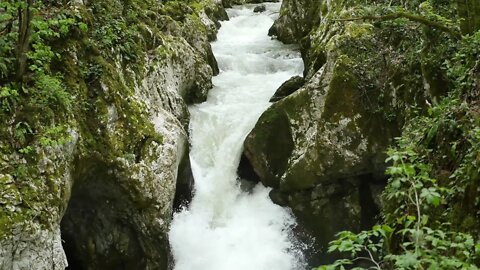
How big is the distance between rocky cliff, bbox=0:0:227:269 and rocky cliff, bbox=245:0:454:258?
2.42 m

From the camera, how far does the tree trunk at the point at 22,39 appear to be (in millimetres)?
6156

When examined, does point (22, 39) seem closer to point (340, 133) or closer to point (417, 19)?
point (417, 19)

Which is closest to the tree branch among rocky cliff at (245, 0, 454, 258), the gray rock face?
rocky cliff at (245, 0, 454, 258)

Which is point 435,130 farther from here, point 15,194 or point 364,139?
point 15,194

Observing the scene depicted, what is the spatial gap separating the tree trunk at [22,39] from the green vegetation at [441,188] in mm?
5259

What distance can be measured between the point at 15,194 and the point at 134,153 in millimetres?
2862

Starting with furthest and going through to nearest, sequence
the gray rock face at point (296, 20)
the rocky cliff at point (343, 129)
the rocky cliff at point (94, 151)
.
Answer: the gray rock face at point (296, 20) → the rocky cliff at point (343, 129) → the rocky cliff at point (94, 151)

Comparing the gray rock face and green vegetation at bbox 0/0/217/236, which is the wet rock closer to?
green vegetation at bbox 0/0/217/236

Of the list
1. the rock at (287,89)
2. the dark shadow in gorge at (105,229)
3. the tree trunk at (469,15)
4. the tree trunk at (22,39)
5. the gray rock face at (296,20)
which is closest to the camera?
the tree trunk at (22,39)

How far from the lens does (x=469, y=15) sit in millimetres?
6371

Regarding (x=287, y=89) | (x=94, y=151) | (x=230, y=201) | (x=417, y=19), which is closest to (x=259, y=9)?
(x=287, y=89)

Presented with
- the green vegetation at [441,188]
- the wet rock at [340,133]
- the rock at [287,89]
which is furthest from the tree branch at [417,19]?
the rock at [287,89]

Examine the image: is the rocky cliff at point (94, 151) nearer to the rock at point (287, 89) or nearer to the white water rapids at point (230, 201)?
the white water rapids at point (230, 201)

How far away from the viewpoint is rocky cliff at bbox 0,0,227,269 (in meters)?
5.94
